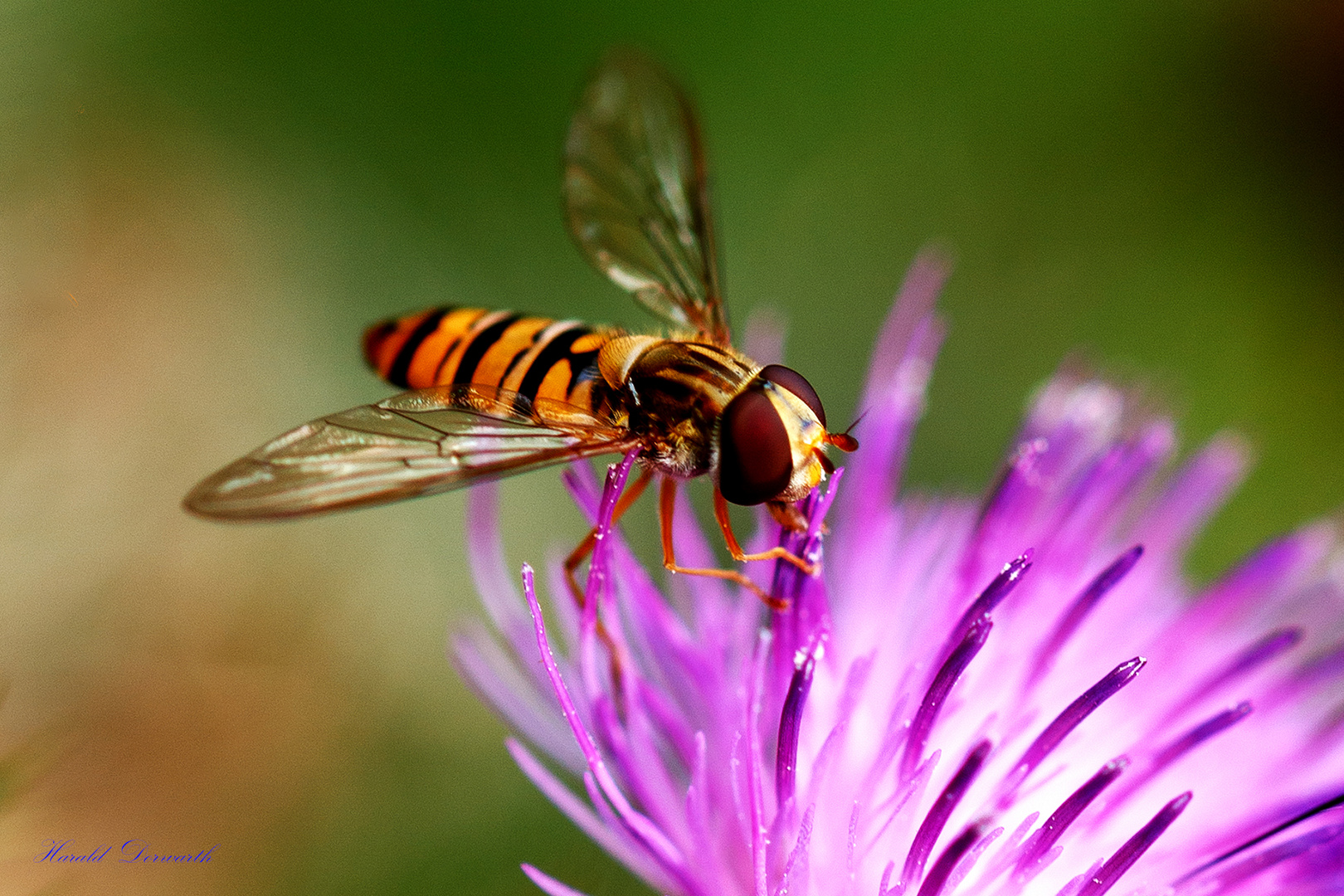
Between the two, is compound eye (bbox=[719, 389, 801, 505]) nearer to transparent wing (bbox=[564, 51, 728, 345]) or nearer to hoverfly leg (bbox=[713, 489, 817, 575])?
hoverfly leg (bbox=[713, 489, 817, 575])

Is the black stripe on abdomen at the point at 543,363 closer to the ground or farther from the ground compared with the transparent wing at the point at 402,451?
farther from the ground

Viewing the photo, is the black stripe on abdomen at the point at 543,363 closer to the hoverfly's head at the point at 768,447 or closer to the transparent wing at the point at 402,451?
the transparent wing at the point at 402,451

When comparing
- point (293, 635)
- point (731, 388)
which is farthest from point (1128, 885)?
point (293, 635)

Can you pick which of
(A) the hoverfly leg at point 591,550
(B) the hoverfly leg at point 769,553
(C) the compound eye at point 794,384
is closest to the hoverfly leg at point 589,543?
(A) the hoverfly leg at point 591,550
